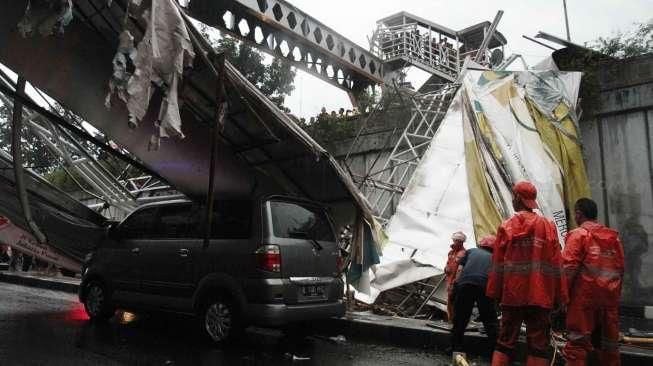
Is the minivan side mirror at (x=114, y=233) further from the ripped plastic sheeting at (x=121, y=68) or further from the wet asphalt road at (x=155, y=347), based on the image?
the ripped plastic sheeting at (x=121, y=68)

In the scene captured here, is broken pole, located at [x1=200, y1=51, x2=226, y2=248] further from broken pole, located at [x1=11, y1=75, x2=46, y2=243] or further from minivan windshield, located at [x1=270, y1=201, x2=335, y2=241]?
broken pole, located at [x1=11, y1=75, x2=46, y2=243]

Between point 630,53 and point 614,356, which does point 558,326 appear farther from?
point 630,53

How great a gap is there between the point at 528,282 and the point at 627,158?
5728 mm

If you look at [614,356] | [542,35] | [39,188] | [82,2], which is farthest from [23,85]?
[542,35]

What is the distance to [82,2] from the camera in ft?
17.4

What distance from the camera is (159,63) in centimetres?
426

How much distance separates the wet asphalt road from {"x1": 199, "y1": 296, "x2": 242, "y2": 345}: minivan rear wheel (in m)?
0.15

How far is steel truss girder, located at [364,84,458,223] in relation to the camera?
10234 millimetres

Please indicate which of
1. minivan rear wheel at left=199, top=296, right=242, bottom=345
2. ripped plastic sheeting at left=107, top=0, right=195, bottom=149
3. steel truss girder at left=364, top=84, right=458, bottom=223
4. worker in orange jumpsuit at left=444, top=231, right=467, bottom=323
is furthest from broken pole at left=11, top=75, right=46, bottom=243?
steel truss girder at left=364, top=84, right=458, bottom=223

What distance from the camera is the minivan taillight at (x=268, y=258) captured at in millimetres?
5434

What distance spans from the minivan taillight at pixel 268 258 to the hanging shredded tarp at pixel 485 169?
2.40 meters

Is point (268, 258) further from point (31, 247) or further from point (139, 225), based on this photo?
point (31, 247)

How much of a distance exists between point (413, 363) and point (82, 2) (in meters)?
5.22

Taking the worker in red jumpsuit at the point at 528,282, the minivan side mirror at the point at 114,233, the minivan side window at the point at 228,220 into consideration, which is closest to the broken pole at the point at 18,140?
the minivan side mirror at the point at 114,233
